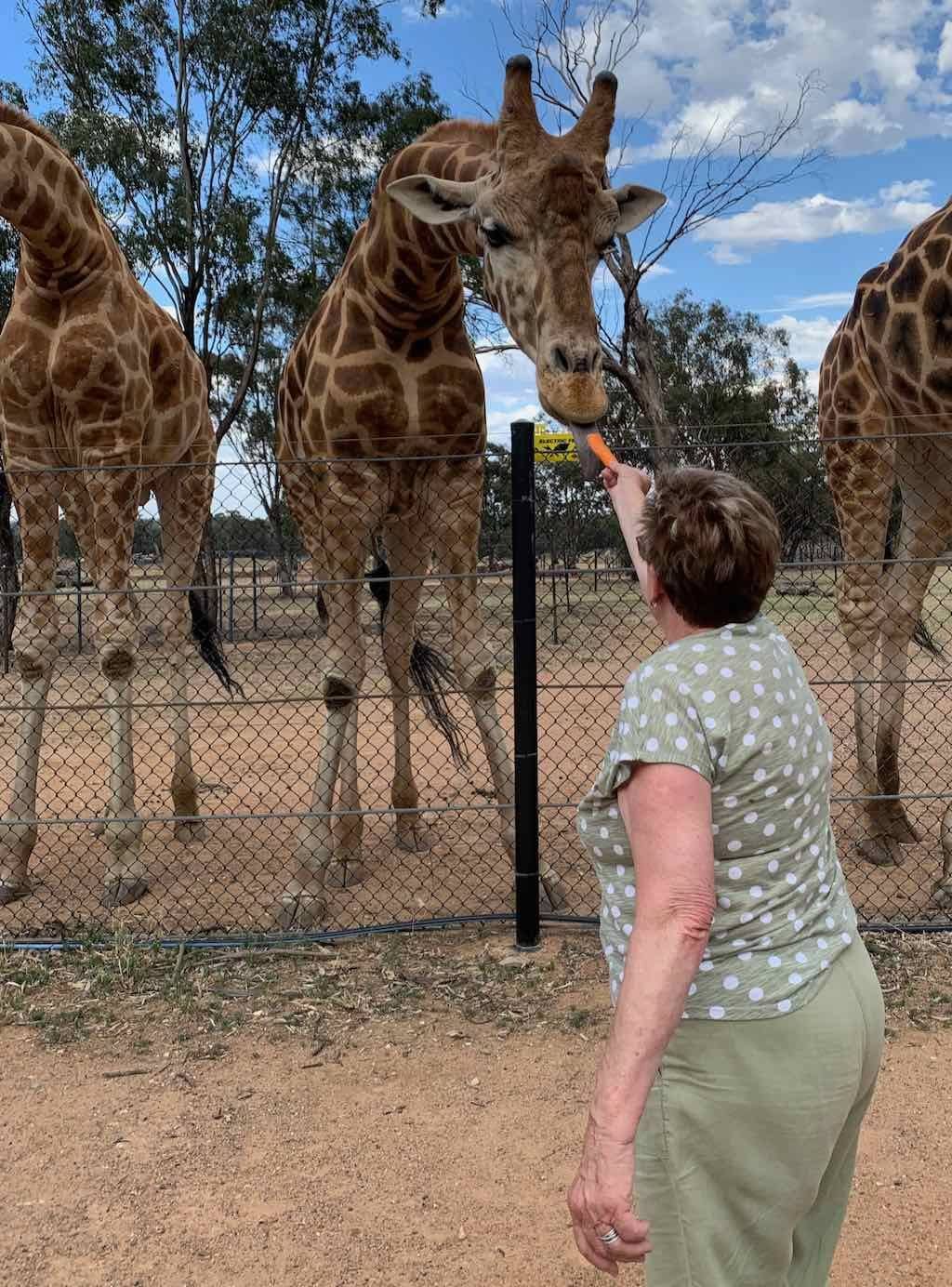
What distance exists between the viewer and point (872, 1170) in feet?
8.78

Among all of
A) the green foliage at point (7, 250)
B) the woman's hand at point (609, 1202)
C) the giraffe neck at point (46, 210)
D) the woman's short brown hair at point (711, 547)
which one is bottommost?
the woman's hand at point (609, 1202)

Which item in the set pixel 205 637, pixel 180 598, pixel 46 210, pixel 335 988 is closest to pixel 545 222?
pixel 46 210

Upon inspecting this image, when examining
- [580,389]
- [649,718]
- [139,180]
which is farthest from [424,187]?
[139,180]

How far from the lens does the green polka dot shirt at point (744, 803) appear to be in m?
1.49

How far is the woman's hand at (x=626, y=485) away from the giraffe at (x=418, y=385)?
1.41 metres

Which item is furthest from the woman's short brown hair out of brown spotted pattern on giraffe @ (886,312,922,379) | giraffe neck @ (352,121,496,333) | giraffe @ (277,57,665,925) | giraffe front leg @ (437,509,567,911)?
brown spotted pattern on giraffe @ (886,312,922,379)

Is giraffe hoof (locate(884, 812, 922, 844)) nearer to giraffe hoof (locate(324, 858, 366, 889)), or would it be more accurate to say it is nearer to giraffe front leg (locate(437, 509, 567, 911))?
giraffe front leg (locate(437, 509, 567, 911))

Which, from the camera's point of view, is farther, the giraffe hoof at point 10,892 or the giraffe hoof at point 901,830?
the giraffe hoof at point 901,830

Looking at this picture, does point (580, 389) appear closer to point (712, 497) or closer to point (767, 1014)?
point (712, 497)

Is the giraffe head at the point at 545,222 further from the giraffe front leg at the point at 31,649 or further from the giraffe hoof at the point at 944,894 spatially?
the giraffe hoof at the point at 944,894

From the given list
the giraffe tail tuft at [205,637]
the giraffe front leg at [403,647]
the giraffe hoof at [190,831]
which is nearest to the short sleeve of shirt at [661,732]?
the giraffe front leg at [403,647]

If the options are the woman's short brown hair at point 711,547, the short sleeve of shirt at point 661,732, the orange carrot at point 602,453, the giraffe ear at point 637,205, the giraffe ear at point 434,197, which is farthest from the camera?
the giraffe ear at point 637,205

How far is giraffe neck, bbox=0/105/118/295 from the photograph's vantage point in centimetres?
450

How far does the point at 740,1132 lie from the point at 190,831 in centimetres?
463
